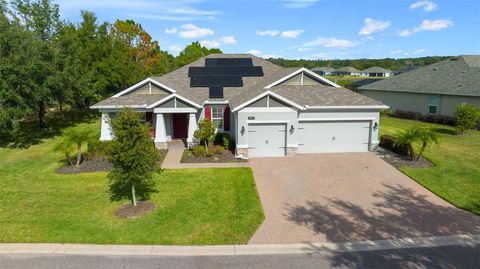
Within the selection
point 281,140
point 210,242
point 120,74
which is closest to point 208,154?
point 281,140

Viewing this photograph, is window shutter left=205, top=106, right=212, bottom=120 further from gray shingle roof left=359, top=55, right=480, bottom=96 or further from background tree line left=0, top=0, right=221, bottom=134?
gray shingle roof left=359, top=55, right=480, bottom=96

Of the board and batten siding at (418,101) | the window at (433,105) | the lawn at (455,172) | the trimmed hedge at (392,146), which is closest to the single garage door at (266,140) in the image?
the lawn at (455,172)

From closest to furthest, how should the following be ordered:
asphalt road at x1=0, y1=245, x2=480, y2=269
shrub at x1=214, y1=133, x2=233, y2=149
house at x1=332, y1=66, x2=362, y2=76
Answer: asphalt road at x1=0, y1=245, x2=480, y2=269
shrub at x1=214, y1=133, x2=233, y2=149
house at x1=332, y1=66, x2=362, y2=76

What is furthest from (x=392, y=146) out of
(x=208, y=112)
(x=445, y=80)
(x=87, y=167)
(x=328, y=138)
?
(x=87, y=167)

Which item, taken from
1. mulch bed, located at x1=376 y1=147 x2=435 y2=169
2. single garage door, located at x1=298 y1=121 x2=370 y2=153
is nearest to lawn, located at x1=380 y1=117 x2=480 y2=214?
mulch bed, located at x1=376 y1=147 x2=435 y2=169

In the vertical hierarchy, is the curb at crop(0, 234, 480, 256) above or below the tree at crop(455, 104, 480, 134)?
below
